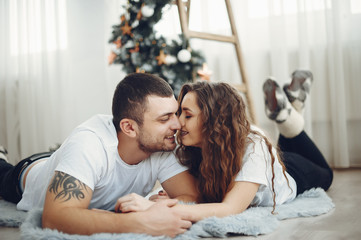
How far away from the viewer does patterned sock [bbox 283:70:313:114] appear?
212cm

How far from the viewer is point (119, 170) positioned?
55.2 inches

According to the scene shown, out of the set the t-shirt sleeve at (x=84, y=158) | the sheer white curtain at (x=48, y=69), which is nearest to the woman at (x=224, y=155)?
the t-shirt sleeve at (x=84, y=158)

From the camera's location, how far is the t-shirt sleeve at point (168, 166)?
144cm

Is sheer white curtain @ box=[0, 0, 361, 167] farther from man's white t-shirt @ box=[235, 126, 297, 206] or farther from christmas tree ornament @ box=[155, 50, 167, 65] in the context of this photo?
man's white t-shirt @ box=[235, 126, 297, 206]

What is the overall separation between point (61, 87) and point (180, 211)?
255 centimetres

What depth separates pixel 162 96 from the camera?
136 centimetres

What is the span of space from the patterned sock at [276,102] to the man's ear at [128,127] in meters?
0.86

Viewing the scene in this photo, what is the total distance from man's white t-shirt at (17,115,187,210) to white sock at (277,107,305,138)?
737mm

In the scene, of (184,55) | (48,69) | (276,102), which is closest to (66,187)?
(276,102)

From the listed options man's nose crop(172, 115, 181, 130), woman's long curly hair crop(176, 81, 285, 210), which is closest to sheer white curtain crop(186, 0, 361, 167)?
woman's long curly hair crop(176, 81, 285, 210)

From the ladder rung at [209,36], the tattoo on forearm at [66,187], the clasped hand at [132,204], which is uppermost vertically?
the ladder rung at [209,36]

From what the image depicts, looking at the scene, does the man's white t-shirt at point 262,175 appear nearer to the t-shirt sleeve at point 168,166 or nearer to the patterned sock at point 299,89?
the t-shirt sleeve at point 168,166

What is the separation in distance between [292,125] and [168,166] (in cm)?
80

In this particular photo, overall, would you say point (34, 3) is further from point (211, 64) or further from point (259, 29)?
point (259, 29)
